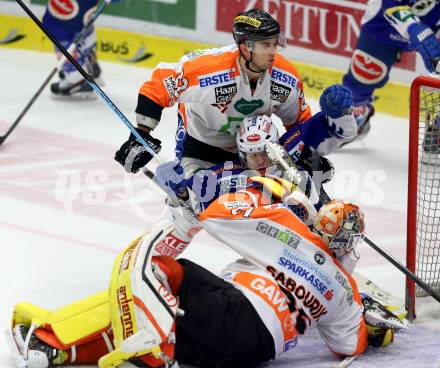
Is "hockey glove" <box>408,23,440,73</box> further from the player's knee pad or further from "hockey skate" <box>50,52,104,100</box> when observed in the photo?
"hockey skate" <box>50,52,104,100</box>

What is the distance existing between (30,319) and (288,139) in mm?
1238

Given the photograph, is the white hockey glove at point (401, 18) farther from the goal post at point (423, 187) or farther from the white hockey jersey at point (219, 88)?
the white hockey jersey at point (219, 88)

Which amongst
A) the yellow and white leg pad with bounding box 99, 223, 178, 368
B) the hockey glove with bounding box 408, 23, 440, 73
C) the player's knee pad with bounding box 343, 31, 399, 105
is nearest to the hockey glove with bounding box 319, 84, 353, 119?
the yellow and white leg pad with bounding box 99, 223, 178, 368

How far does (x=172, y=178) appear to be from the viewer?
167 inches

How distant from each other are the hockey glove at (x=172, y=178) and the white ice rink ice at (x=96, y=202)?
1.95 ft

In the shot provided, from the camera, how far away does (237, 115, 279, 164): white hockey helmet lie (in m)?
4.26

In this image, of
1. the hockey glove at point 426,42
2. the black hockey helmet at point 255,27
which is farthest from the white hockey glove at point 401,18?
the black hockey helmet at point 255,27

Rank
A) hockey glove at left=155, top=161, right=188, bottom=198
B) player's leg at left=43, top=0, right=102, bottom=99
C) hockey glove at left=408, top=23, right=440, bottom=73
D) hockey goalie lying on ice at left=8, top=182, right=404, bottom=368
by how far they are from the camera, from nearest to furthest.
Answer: hockey goalie lying on ice at left=8, top=182, right=404, bottom=368 < hockey glove at left=155, top=161, right=188, bottom=198 < hockey glove at left=408, top=23, right=440, bottom=73 < player's leg at left=43, top=0, right=102, bottom=99

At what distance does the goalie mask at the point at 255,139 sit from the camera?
14.0 ft

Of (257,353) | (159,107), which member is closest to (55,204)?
(159,107)

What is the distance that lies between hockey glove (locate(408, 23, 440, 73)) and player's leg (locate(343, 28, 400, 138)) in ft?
1.70

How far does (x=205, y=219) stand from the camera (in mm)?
3770

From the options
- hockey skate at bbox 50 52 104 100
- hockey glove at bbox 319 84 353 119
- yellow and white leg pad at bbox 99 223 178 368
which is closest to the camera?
yellow and white leg pad at bbox 99 223 178 368

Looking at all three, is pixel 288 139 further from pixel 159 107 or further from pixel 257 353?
pixel 257 353
